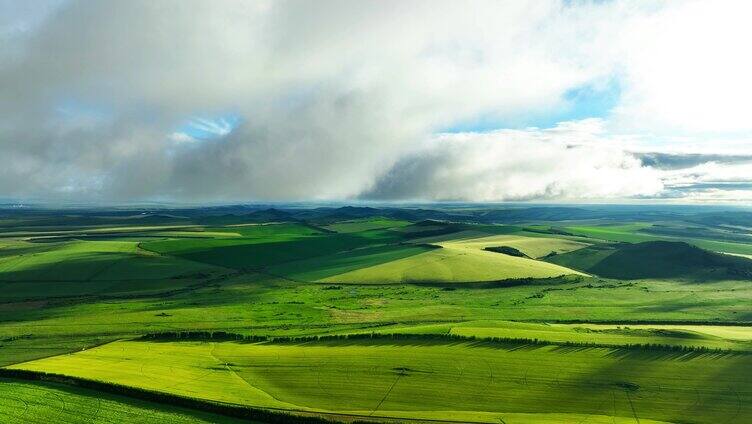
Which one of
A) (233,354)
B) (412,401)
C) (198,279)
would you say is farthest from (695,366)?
(198,279)

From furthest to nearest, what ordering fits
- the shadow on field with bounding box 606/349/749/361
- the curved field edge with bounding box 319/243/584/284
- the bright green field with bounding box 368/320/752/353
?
the curved field edge with bounding box 319/243/584/284 → the bright green field with bounding box 368/320/752/353 → the shadow on field with bounding box 606/349/749/361

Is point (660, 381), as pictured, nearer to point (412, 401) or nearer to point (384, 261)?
point (412, 401)

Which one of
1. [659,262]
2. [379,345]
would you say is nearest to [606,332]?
[379,345]

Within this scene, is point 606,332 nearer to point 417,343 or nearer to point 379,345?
point 417,343

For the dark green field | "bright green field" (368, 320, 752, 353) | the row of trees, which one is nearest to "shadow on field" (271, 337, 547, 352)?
the row of trees

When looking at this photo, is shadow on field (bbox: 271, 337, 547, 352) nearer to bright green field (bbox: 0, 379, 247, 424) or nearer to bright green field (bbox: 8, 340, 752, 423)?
bright green field (bbox: 8, 340, 752, 423)
